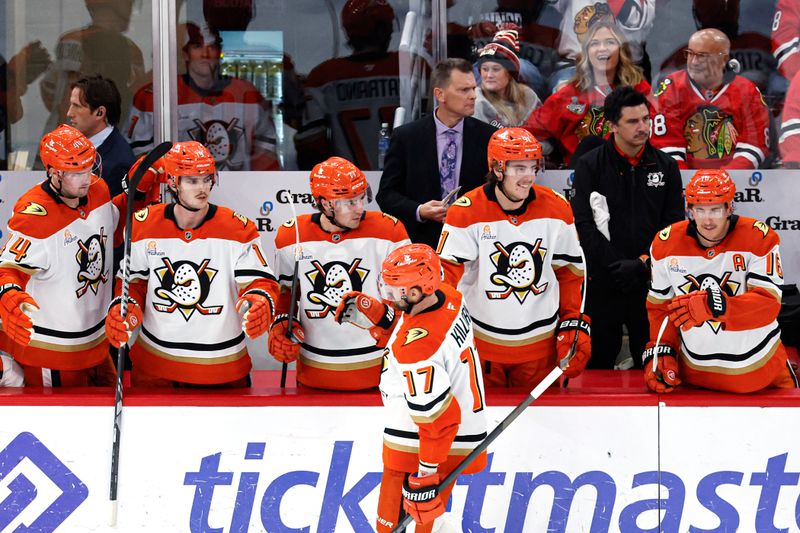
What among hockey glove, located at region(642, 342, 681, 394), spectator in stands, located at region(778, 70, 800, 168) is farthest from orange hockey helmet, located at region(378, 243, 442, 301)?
spectator in stands, located at region(778, 70, 800, 168)

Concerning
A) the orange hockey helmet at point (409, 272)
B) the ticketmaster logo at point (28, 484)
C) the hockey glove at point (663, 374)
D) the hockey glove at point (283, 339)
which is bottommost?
the ticketmaster logo at point (28, 484)

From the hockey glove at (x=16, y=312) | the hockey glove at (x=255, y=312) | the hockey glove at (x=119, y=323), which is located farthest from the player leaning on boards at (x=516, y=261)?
the hockey glove at (x=16, y=312)

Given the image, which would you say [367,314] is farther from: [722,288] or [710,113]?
[710,113]

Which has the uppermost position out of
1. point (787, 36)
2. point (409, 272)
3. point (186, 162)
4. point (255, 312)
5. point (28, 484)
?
point (787, 36)

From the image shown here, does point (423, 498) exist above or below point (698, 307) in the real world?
below

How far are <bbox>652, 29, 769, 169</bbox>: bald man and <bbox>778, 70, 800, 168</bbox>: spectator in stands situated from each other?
95 mm

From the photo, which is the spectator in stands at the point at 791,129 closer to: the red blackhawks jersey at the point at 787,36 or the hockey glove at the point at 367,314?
the red blackhawks jersey at the point at 787,36

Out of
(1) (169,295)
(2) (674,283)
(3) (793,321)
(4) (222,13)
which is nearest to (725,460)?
(2) (674,283)

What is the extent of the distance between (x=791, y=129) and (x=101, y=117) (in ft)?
10.9

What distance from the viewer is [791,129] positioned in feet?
18.7

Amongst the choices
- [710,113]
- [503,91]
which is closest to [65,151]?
[503,91]

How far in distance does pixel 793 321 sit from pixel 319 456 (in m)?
2.36

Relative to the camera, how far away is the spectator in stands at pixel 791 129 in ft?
18.6

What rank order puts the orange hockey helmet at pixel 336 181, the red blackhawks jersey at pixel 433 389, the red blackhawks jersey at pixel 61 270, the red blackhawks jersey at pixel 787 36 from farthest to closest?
the red blackhawks jersey at pixel 787 36, the red blackhawks jersey at pixel 61 270, the orange hockey helmet at pixel 336 181, the red blackhawks jersey at pixel 433 389
